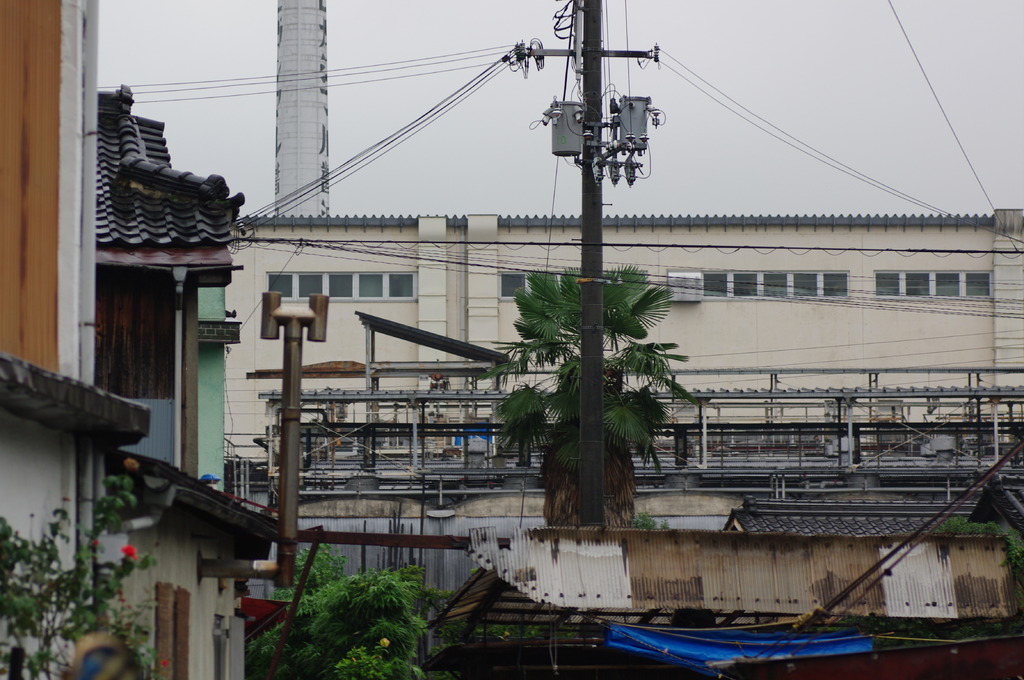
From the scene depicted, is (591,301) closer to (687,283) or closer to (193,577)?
(193,577)

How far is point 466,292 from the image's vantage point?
45.0m

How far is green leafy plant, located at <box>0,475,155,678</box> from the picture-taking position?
674 cm

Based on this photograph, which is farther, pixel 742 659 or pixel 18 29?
pixel 742 659

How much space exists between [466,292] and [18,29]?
36543 millimetres

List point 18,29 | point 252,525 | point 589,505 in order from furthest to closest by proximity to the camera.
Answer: point 589,505
point 252,525
point 18,29

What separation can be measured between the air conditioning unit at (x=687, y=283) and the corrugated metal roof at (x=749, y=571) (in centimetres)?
3031

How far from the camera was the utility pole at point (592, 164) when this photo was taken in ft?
53.6

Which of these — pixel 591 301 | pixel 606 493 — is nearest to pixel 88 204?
pixel 591 301

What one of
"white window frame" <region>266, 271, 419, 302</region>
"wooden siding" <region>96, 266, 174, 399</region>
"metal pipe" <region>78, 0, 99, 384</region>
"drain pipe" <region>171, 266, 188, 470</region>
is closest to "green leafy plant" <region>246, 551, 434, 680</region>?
"drain pipe" <region>171, 266, 188, 470</region>

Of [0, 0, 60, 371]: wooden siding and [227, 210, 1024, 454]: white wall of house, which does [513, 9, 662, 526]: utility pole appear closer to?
[0, 0, 60, 371]: wooden siding

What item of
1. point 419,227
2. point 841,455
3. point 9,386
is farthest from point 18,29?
point 419,227

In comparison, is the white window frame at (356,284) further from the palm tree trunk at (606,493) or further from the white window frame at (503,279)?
the palm tree trunk at (606,493)

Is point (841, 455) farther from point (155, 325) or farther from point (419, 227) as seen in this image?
point (155, 325)

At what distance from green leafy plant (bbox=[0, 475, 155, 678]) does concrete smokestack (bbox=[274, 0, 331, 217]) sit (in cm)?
4503
